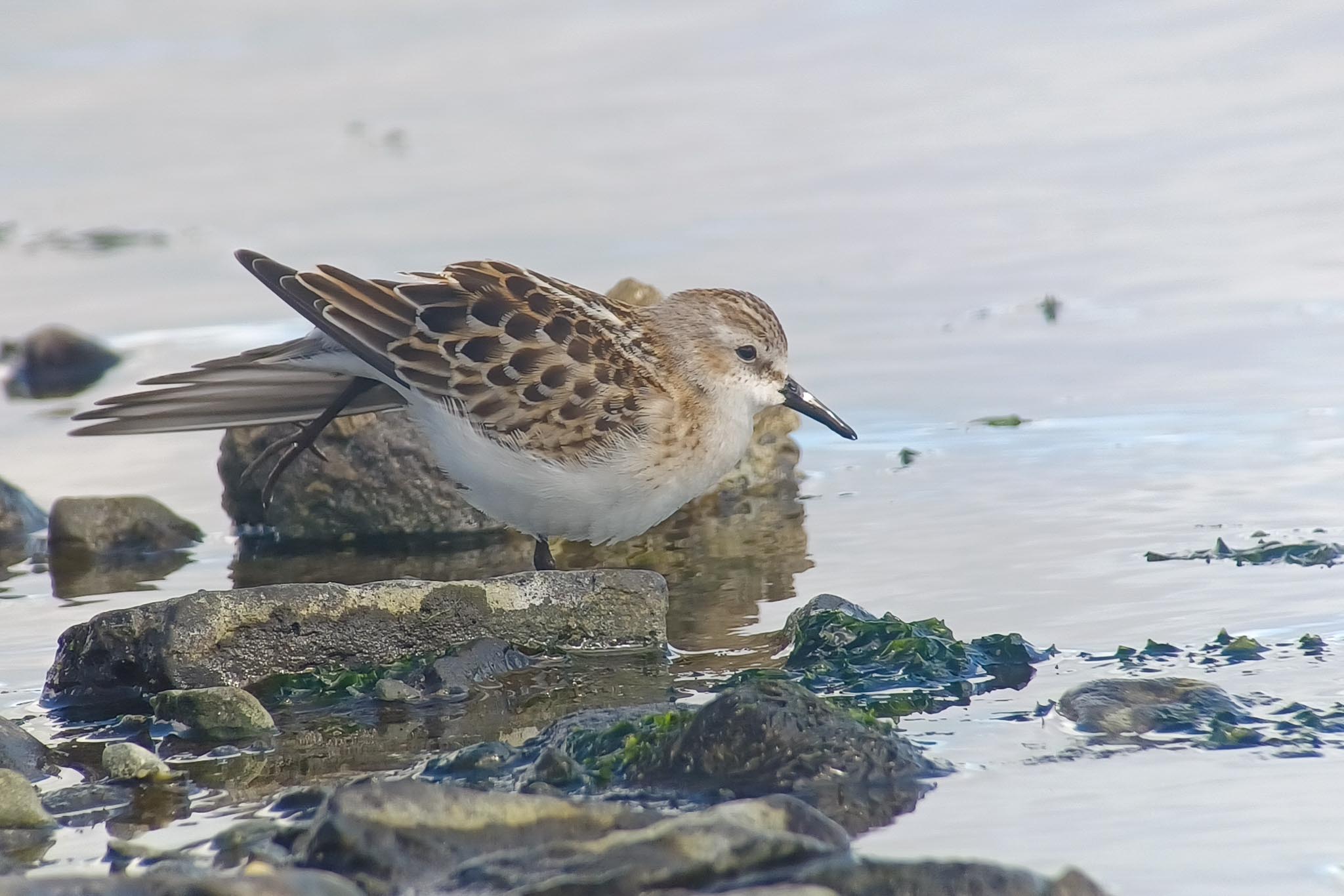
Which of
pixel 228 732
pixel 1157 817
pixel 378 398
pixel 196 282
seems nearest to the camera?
pixel 1157 817

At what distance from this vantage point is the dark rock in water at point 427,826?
456cm

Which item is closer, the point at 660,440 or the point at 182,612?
the point at 182,612

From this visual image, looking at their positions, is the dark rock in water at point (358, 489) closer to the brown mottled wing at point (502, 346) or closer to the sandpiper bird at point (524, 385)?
the sandpiper bird at point (524, 385)

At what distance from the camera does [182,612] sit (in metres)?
6.22

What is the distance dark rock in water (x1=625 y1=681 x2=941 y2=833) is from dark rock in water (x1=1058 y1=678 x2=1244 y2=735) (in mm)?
569

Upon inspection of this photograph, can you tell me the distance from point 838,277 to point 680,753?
21.1 ft

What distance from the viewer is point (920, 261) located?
11539 millimetres

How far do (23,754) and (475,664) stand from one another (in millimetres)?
1487

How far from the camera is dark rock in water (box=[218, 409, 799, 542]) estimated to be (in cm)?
843

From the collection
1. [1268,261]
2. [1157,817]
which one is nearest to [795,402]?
[1157,817]

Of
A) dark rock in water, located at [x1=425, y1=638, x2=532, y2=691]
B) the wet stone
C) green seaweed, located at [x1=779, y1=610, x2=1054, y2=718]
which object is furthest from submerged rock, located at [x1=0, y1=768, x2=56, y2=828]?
green seaweed, located at [x1=779, y1=610, x2=1054, y2=718]

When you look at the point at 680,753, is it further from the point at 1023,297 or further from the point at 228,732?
the point at 1023,297

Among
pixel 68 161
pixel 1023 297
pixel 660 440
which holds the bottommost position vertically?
pixel 660 440

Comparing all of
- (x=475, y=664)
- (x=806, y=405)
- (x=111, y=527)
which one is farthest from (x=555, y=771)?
(x=111, y=527)
